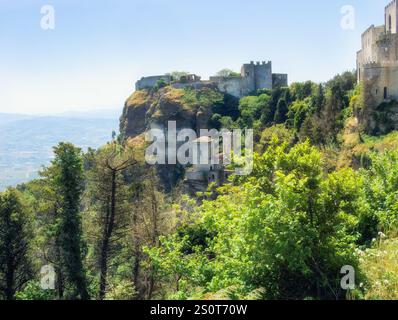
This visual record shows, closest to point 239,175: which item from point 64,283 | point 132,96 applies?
point 64,283

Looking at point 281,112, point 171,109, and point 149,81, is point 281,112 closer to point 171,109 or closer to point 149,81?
point 171,109

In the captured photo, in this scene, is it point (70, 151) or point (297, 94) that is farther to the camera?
point (297, 94)

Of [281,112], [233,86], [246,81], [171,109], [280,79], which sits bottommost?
[281,112]

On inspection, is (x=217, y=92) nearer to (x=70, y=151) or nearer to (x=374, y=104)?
(x=374, y=104)

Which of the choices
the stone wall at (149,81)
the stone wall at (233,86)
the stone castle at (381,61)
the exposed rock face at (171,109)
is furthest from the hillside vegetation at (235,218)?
the stone wall at (149,81)

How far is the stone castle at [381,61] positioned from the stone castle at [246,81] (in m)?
21.7

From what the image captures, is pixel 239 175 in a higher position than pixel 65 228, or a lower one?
higher

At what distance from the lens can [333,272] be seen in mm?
8555

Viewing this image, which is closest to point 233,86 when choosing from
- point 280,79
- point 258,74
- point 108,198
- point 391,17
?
point 258,74

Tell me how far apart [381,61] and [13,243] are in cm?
3245

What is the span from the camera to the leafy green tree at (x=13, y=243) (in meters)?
24.5

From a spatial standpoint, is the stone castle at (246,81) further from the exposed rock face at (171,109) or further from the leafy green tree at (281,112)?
the leafy green tree at (281,112)

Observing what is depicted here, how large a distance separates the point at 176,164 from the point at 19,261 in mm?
32603

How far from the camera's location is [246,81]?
68.9m
